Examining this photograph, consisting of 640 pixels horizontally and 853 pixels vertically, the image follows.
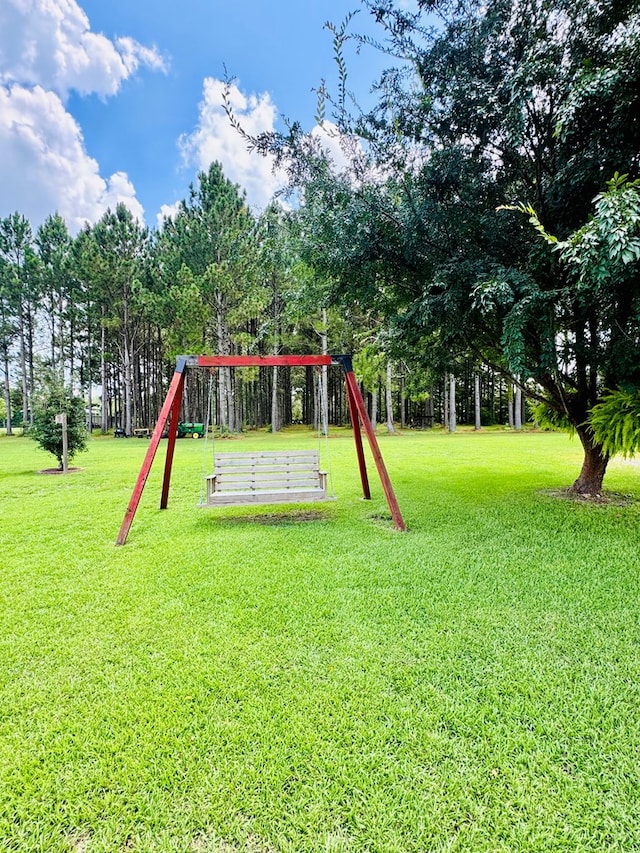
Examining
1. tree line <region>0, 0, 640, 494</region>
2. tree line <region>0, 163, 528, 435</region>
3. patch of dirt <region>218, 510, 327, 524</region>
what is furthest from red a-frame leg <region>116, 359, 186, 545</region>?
tree line <region>0, 163, 528, 435</region>

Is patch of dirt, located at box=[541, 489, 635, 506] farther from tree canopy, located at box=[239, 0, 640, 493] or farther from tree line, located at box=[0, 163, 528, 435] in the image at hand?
tree line, located at box=[0, 163, 528, 435]

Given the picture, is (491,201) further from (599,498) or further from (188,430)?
(188,430)

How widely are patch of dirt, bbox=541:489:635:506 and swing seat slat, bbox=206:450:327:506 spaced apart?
3774 millimetres

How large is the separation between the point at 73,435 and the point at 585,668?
33.7 ft

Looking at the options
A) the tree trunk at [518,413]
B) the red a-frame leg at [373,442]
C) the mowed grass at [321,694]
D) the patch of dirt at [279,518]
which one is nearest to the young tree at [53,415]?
the mowed grass at [321,694]

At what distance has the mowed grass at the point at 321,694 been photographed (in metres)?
1.41

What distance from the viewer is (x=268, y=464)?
5418 millimetres

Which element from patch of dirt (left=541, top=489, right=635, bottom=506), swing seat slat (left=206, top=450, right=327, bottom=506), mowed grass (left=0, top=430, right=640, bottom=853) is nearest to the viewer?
mowed grass (left=0, top=430, right=640, bottom=853)

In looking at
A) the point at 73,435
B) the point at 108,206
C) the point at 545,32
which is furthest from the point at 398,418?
the point at 545,32

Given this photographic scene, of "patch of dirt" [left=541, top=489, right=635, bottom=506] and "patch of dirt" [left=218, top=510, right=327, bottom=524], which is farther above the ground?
"patch of dirt" [left=541, top=489, right=635, bottom=506]

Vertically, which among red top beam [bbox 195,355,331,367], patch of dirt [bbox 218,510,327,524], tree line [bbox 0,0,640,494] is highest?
tree line [bbox 0,0,640,494]

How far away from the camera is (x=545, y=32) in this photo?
4.55 meters

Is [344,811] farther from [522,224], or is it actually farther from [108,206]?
[108,206]

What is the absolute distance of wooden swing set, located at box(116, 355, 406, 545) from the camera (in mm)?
4520
